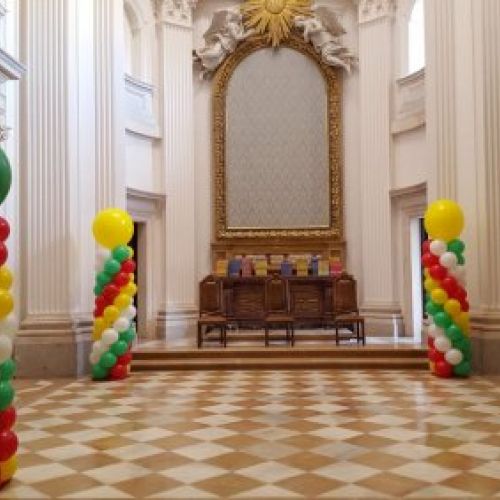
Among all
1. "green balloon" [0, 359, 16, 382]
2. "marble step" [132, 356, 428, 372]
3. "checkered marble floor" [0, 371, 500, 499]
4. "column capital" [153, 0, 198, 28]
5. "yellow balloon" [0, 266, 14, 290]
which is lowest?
"checkered marble floor" [0, 371, 500, 499]

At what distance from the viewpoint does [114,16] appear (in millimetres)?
9492

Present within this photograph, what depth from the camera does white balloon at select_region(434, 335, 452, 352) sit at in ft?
25.9

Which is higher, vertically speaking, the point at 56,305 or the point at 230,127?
the point at 230,127

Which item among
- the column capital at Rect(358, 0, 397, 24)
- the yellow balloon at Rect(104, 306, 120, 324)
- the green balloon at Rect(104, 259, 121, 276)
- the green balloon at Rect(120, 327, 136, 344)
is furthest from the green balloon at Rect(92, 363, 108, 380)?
the column capital at Rect(358, 0, 397, 24)

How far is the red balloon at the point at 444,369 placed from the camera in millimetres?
7965

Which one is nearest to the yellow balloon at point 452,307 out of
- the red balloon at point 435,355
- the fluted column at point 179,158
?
the red balloon at point 435,355

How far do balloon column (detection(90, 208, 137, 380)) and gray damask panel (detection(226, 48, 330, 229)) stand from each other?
17.1ft

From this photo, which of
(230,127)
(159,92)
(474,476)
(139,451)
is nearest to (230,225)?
(230,127)

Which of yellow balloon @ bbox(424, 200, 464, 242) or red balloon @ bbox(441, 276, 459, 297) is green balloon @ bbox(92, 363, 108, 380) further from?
yellow balloon @ bbox(424, 200, 464, 242)

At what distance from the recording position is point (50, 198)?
855cm

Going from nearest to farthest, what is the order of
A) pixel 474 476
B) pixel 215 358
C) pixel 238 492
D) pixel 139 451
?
pixel 238 492, pixel 474 476, pixel 139 451, pixel 215 358

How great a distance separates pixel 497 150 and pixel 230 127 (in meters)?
6.11

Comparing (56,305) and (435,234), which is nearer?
(435,234)

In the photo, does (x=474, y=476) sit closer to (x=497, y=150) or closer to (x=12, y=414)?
(x=12, y=414)
